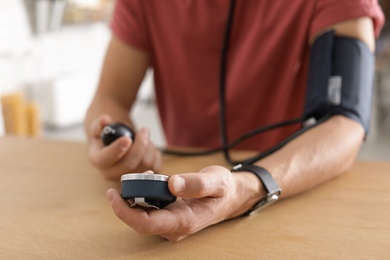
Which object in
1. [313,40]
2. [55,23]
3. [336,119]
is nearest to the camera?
[336,119]

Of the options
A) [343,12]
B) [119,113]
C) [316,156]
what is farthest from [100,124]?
[343,12]

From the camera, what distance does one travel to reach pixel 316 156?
672 mm

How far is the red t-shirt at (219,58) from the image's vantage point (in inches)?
37.7

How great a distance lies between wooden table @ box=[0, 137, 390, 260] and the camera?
500 mm

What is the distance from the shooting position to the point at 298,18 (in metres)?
0.92

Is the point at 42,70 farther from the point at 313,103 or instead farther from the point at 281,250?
the point at 281,250

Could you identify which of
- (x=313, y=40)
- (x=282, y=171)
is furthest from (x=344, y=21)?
(x=282, y=171)

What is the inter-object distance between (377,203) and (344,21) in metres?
0.31

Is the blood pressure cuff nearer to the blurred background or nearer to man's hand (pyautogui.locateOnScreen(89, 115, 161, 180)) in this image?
man's hand (pyautogui.locateOnScreen(89, 115, 161, 180))

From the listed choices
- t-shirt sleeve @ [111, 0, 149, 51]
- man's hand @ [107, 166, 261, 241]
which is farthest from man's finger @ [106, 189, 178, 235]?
t-shirt sleeve @ [111, 0, 149, 51]

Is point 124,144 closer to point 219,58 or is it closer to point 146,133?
point 146,133

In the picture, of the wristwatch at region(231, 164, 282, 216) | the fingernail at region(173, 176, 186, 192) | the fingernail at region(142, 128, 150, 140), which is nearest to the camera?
the fingernail at region(173, 176, 186, 192)

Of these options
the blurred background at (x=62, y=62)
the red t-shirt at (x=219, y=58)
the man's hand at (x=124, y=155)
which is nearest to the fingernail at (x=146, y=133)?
the man's hand at (x=124, y=155)

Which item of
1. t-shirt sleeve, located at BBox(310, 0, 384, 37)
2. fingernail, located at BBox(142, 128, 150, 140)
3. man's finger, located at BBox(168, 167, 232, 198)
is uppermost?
t-shirt sleeve, located at BBox(310, 0, 384, 37)
